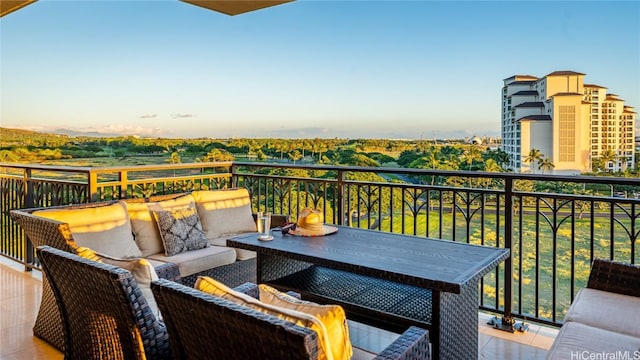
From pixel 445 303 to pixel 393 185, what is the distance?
1831mm

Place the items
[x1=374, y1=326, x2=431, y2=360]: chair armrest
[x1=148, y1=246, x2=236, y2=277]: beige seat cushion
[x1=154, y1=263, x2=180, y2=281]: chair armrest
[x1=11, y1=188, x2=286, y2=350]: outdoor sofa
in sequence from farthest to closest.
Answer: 1. [x1=148, y1=246, x2=236, y2=277]: beige seat cushion
2. [x1=11, y1=188, x2=286, y2=350]: outdoor sofa
3. [x1=154, y1=263, x2=180, y2=281]: chair armrest
4. [x1=374, y1=326, x2=431, y2=360]: chair armrest

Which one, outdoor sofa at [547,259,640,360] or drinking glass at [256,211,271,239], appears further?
drinking glass at [256,211,271,239]

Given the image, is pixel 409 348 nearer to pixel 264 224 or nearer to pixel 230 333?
pixel 230 333

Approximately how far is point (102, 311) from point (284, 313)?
41.4 inches

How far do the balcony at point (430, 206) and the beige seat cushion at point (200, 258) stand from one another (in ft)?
2.98

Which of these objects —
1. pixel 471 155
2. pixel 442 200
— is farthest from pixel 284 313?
pixel 471 155

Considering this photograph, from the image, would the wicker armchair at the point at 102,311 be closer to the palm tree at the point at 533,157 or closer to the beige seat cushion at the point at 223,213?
the beige seat cushion at the point at 223,213

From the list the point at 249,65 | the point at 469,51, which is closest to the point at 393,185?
the point at 249,65

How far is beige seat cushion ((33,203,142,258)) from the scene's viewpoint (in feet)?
9.43

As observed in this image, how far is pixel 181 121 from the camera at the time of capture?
1152 cm

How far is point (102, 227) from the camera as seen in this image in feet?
9.89

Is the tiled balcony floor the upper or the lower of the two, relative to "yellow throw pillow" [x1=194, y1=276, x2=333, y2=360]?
lower

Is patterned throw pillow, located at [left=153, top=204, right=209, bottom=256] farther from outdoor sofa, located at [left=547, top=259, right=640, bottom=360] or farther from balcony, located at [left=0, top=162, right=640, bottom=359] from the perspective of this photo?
outdoor sofa, located at [left=547, top=259, right=640, bottom=360]

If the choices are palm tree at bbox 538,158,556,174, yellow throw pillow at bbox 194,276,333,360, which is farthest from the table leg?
palm tree at bbox 538,158,556,174
